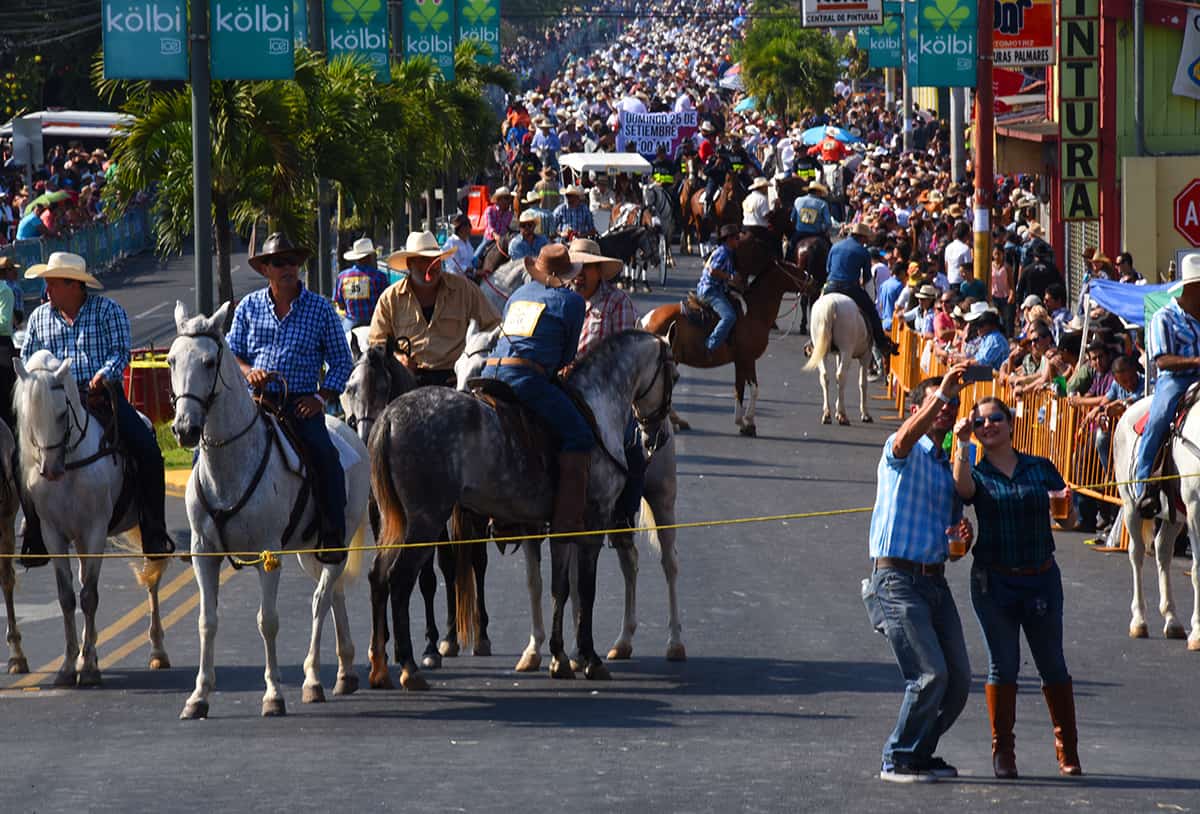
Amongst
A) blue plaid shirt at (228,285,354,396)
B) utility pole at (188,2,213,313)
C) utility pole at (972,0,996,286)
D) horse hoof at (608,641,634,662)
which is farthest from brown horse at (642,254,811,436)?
blue plaid shirt at (228,285,354,396)

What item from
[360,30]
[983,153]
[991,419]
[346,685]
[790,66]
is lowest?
[346,685]

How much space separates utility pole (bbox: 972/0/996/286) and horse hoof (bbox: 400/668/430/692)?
17.9m

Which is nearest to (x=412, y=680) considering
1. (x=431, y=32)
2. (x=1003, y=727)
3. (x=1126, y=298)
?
(x=1003, y=727)

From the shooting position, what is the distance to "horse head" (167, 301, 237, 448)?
37.8 ft

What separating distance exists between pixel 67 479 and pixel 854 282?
50.6ft

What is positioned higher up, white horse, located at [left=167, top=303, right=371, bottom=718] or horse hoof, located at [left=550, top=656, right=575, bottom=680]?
white horse, located at [left=167, top=303, right=371, bottom=718]

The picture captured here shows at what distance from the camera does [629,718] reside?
39.4 ft

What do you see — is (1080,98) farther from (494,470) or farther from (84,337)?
(84,337)

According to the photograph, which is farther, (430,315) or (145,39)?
(145,39)

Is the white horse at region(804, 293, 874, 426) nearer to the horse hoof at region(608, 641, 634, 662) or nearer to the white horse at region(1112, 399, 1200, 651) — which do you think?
the white horse at region(1112, 399, 1200, 651)

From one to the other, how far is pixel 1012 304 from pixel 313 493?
804 inches

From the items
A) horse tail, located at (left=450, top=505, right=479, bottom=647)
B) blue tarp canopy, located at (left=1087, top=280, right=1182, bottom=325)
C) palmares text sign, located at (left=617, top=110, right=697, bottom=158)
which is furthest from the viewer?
palmares text sign, located at (left=617, top=110, right=697, bottom=158)

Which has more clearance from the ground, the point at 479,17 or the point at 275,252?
the point at 479,17

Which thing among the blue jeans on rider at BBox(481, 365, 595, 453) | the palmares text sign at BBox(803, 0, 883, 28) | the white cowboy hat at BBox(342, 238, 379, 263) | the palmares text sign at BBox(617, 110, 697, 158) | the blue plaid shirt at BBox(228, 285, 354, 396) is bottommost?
the blue jeans on rider at BBox(481, 365, 595, 453)
